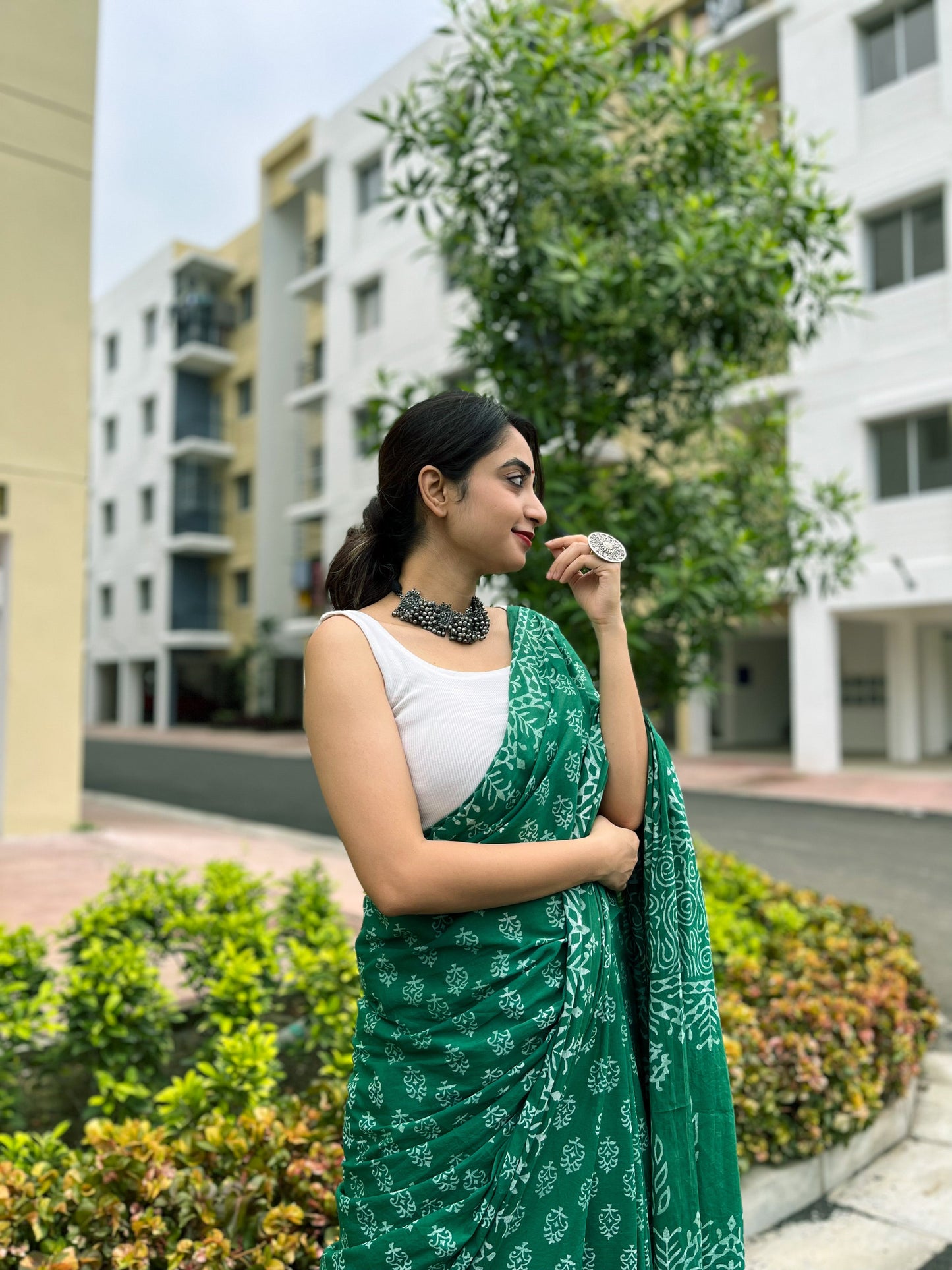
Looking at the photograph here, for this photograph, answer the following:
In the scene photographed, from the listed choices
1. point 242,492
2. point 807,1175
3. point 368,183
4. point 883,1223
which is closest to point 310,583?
point 242,492

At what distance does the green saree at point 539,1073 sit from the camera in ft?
4.68

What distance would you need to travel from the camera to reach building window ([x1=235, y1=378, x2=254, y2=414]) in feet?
114

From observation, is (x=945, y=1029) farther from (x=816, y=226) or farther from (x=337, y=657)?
(x=337, y=657)

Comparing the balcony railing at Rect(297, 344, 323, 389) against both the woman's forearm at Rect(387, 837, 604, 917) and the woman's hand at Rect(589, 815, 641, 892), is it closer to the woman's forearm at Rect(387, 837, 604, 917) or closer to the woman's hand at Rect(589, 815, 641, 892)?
the woman's hand at Rect(589, 815, 641, 892)

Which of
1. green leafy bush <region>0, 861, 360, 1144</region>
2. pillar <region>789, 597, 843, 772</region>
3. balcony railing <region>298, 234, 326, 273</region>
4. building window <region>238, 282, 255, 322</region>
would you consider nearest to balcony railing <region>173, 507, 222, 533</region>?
building window <region>238, 282, 255, 322</region>

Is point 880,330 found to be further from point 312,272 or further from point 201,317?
point 201,317

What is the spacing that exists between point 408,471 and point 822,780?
633 inches

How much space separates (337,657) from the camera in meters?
1.47

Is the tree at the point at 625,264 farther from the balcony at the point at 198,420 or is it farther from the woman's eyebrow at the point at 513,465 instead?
the balcony at the point at 198,420

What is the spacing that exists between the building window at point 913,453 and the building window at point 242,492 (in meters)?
22.8

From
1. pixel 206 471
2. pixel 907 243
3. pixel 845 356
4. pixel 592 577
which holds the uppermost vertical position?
pixel 206 471

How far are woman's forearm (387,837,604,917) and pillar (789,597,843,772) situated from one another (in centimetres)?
1691

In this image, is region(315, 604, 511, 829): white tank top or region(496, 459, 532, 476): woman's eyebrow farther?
region(496, 459, 532, 476): woman's eyebrow

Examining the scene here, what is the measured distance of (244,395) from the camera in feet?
115
